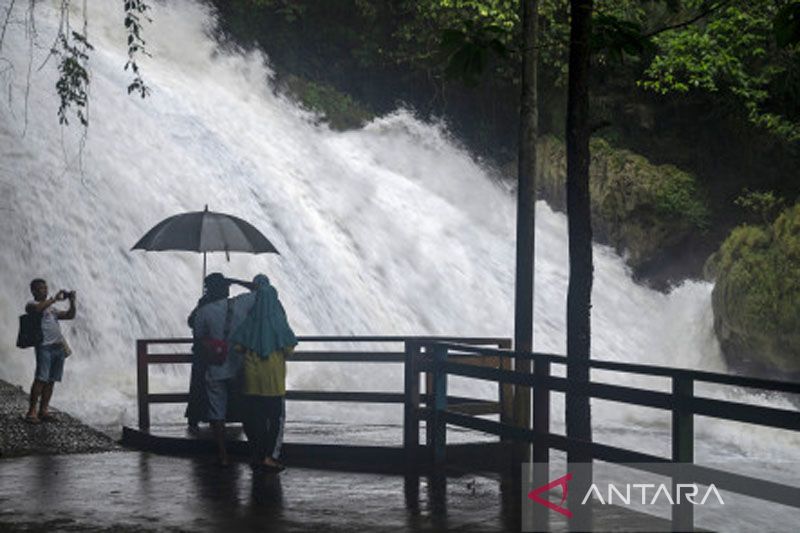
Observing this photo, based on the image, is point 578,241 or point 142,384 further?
point 142,384

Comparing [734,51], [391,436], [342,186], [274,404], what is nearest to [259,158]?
[342,186]

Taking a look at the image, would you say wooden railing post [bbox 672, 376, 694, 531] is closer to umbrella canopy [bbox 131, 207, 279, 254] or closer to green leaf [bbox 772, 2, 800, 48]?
green leaf [bbox 772, 2, 800, 48]

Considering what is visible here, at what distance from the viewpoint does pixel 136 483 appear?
11.4m

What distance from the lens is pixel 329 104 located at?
30.5 m

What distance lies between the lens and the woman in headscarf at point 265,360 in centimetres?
1190

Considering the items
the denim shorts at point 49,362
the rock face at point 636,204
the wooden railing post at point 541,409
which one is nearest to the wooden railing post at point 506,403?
the wooden railing post at point 541,409

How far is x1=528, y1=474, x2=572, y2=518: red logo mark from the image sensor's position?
989cm

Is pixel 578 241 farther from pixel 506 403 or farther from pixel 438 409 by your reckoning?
pixel 506 403

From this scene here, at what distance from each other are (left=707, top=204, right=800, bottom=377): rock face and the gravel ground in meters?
12.4

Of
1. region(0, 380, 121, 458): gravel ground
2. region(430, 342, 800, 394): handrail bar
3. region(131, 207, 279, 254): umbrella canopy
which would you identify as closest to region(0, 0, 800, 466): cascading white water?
region(0, 380, 121, 458): gravel ground

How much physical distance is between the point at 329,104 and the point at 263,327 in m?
19.1

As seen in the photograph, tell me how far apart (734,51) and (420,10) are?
7425 millimetres

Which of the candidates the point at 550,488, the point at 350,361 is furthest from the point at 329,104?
the point at 550,488

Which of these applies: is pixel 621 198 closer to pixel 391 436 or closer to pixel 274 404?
pixel 391 436
